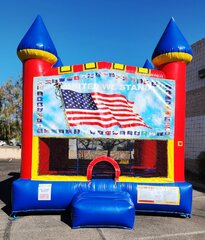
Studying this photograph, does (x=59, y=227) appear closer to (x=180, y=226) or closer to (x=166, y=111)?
(x=180, y=226)

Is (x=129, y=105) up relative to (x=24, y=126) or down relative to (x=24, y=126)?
up

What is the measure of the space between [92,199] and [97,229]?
0.59 metres

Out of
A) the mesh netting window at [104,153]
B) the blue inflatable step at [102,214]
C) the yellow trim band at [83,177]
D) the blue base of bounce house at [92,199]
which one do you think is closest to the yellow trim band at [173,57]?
the yellow trim band at [83,177]

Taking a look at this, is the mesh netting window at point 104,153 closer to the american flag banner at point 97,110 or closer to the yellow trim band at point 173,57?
the american flag banner at point 97,110

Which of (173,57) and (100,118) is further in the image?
(173,57)

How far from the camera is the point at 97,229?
576 cm

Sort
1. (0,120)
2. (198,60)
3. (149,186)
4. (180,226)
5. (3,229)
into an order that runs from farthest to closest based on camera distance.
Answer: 1. (0,120)
2. (198,60)
3. (149,186)
4. (180,226)
5. (3,229)

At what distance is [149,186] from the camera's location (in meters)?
6.76

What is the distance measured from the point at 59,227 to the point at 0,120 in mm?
19483

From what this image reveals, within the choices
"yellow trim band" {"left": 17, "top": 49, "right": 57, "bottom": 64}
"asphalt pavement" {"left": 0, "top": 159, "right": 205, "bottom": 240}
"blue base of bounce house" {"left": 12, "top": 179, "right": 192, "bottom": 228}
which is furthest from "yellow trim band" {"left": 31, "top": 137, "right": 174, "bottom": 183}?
"yellow trim band" {"left": 17, "top": 49, "right": 57, "bottom": 64}

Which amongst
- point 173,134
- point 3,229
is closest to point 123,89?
point 173,134

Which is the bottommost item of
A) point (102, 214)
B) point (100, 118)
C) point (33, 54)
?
point (102, 214)

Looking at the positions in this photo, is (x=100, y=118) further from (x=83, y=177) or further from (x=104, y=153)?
(x=104, y=153)

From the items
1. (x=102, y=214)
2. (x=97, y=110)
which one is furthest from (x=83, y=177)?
(x=97, y=110)
